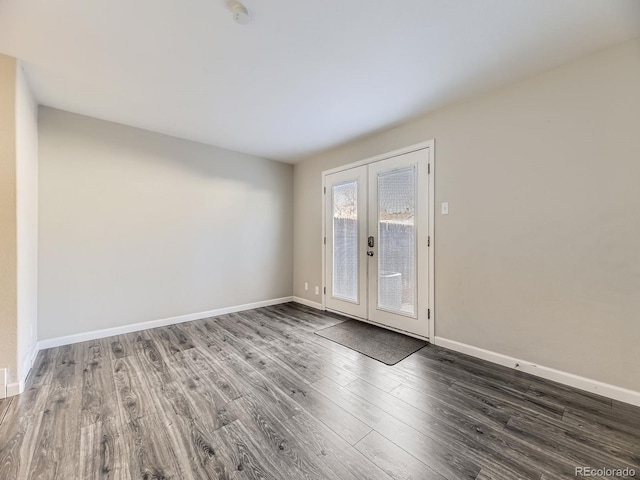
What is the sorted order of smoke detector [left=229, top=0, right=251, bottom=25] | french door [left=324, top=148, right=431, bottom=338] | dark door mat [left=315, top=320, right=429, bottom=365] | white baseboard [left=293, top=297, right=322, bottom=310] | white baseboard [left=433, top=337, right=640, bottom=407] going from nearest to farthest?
smoke detector [left=229, top=0, right=251, bottom=25], white baseboard [left=433, top=337, right=640, bottom=407], dark door mat [left=315, top=320, right=429, bottom=365], french door [left=324, top=148, right=431, bottom=338], white baseboard [left=293, top=297, right=322, bottom=310]

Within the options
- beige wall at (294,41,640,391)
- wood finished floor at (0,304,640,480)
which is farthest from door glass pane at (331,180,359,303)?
wood finished floor at (0,304,640,480)

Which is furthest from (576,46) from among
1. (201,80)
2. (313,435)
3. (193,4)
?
(313,435)

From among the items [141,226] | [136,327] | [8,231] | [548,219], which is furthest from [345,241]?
[8,231]

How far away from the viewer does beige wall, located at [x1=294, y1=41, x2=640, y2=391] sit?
6.06 ft

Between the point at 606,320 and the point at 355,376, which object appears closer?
the point at 606,320

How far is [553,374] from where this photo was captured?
2.10m

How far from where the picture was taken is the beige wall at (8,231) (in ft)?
6.25

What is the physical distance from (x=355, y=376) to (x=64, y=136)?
154 inches

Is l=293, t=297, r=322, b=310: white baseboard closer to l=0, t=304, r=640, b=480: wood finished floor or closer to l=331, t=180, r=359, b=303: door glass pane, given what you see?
l=331, t=180, r=359, b=303: door glass pane

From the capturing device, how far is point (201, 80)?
89.7 inches

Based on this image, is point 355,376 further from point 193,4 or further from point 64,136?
point 64,136

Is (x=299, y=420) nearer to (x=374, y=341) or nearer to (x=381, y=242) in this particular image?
(x=374, y=341)

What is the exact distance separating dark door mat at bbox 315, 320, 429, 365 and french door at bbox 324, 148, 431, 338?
0.14 metres

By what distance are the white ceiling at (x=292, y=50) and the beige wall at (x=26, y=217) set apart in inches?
11.2
